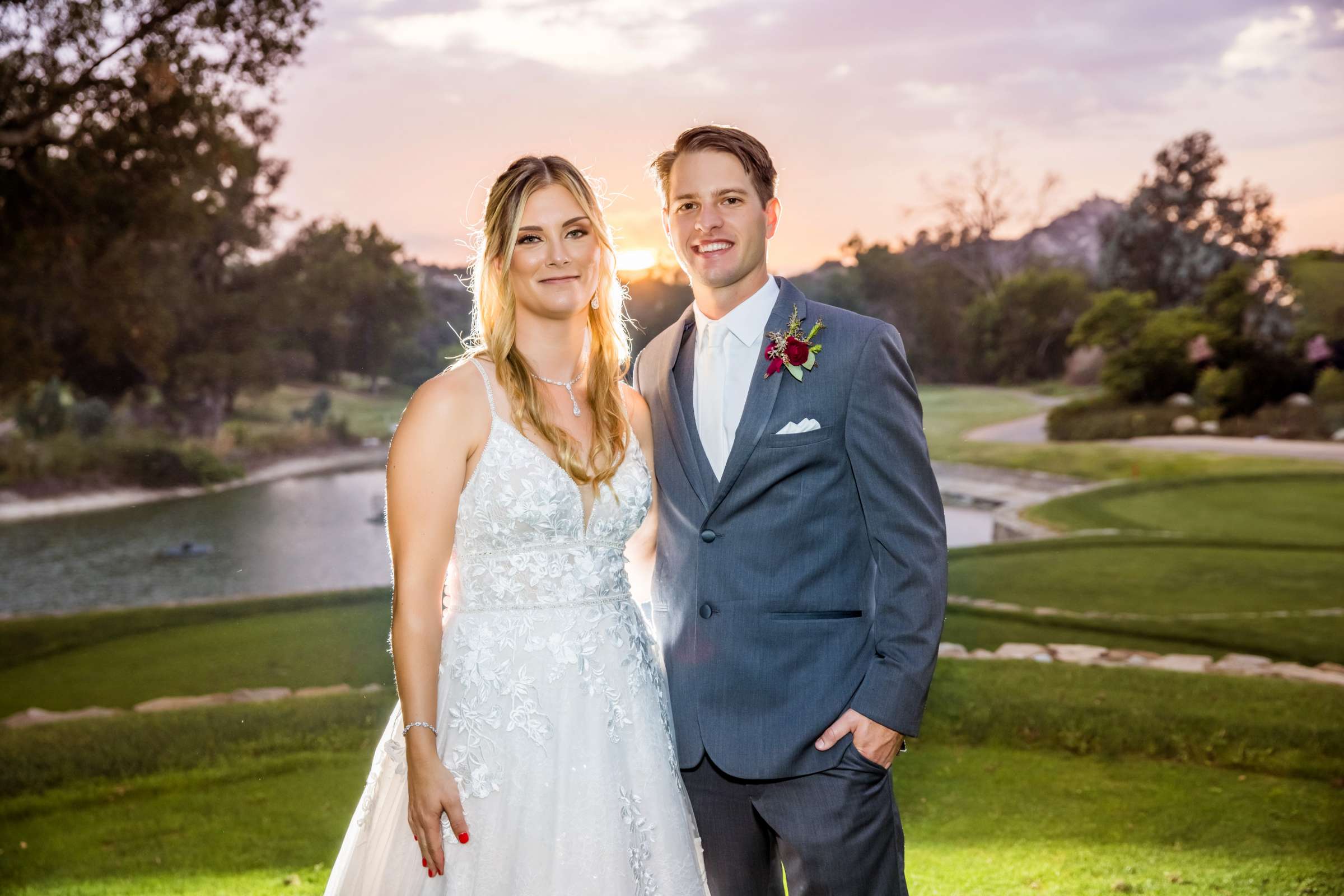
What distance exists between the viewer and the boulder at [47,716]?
6.17m

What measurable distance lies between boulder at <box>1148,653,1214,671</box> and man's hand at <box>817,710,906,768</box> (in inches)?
193

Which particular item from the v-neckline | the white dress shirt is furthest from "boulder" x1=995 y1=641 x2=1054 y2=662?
the v-neckline

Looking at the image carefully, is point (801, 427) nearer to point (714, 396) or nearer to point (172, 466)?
point (714, 396)

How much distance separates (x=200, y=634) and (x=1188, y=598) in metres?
7.27

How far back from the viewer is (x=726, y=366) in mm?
2365

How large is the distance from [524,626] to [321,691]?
15.2 ft

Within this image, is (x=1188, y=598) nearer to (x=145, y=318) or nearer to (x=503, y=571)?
(x=503, y=571)

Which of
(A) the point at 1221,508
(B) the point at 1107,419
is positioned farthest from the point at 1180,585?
(B) the point at 1107,419

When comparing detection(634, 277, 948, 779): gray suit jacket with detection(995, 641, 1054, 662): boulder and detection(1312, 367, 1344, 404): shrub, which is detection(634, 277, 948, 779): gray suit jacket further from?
Answer: detection(1312, 367, 1344, 404): shrub

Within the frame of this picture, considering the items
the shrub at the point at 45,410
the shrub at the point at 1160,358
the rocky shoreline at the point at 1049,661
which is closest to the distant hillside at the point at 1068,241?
the shrub at the point at 1160,358

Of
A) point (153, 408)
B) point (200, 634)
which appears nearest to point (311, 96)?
point (153, 408)

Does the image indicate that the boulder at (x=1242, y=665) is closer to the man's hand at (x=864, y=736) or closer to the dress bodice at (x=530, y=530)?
the man's hand at (x=864, y=736)

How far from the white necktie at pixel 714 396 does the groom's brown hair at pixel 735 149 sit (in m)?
0.31

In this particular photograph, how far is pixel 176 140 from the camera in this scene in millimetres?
8586
